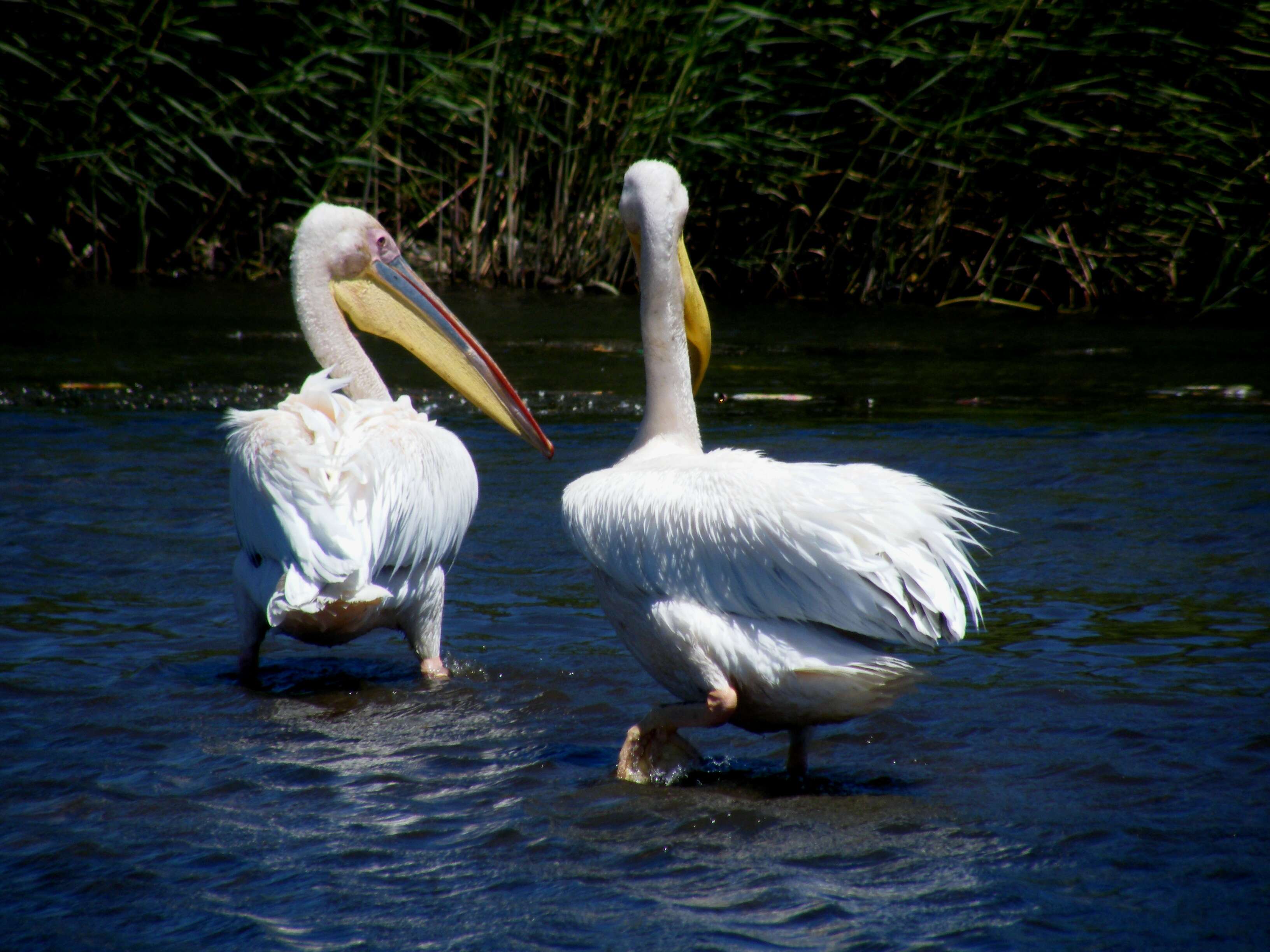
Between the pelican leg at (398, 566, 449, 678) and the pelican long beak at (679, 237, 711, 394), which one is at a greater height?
the pelican long beak at (679, 237, 711, 394)

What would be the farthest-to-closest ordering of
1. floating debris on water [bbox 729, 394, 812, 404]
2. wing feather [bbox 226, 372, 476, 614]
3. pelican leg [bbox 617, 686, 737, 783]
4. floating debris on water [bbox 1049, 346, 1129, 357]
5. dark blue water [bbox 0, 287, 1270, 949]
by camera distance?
1. floating debris on water [bbox 1049, 346, 1129, 357]
2. floating debris on water [bbox 729, 394, 812, 404]
3. wing feather [bbox 226, 372, 476, 614]
4. pelican leg [bbox 617, 686, 737, 783]
5. dark blue water [bbox 0, 287, 1270, 949]

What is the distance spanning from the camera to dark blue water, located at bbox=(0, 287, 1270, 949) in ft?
7.00

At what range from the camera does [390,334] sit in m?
4.09

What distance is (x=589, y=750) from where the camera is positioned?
2.90 metres

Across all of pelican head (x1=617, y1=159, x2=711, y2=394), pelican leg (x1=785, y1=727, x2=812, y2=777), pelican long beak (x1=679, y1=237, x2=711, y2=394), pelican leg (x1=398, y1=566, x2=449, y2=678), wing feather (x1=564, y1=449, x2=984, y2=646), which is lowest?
pelican leg (x1=785, y1=727, x2=812, y2=777)

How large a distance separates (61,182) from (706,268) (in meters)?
4.23

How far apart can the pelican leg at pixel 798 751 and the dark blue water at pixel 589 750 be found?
1.1 inches

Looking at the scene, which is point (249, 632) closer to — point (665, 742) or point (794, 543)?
point (665, 742)

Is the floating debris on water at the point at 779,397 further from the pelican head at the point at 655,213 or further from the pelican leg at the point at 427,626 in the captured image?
the pelican leg at the point at 427,626

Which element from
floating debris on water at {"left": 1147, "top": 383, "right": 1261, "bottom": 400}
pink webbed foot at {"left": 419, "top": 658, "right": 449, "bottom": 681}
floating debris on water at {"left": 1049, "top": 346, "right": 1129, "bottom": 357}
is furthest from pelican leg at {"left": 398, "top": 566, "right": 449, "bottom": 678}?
floating debris on water at {"left": 1049, "top": 346, "right": 1129, "bottom": 357}

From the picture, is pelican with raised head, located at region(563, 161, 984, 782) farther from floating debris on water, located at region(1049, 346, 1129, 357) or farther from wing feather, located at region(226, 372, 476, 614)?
floating debris on water, located at region(1049, 346, 1129, 357)

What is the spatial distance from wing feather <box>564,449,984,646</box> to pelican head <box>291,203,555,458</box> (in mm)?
1158

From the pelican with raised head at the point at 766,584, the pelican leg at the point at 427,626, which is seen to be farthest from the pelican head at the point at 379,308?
the pelican with raised head at the point at 766,584

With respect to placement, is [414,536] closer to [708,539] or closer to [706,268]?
[708,539]
